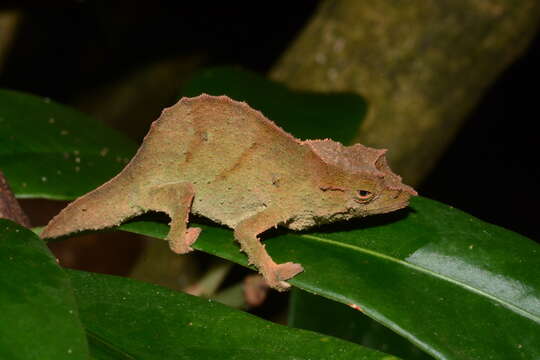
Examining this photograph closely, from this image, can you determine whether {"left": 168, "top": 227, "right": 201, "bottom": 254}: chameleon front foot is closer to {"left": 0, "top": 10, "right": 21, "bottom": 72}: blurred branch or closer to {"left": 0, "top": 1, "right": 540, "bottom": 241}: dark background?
{"left": 0, "top": 10, "right": 21, "bottom": 72}: blurred branch

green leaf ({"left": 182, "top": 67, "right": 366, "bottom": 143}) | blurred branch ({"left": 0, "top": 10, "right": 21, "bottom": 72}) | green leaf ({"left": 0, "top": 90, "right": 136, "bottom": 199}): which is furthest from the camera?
blurred branch ({"left": 0, "top": 10, "right": 21, "bottom": 72})

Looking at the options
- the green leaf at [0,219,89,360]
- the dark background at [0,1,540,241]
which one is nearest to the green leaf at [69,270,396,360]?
the green leaf at [0,219,89,360]

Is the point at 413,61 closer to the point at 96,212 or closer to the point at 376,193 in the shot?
the point at 376,193

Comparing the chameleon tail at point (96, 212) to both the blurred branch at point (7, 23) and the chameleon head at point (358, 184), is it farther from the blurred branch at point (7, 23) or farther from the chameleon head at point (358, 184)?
the blurred branch at point (7, 23)

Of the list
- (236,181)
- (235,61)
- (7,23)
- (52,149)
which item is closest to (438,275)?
(236,181)

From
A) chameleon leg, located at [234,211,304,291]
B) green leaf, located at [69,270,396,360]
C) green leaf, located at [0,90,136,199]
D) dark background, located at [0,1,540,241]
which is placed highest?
chameleon leg, located at [234,211,304,291]

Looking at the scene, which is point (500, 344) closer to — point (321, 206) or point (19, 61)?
point (321, 206)

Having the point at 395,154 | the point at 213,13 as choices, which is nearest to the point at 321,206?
the point at 395,154
